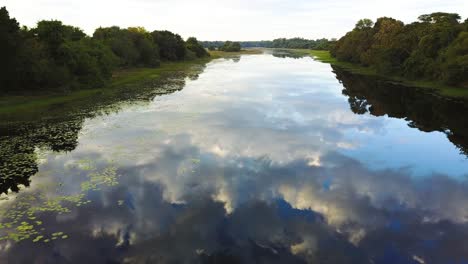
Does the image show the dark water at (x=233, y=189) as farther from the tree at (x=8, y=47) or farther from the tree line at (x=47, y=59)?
the tree line at (x=47, y=59)

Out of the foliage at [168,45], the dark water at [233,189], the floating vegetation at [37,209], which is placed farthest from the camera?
the foliage at [168,45]

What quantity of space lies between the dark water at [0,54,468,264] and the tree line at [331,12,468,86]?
2125cm

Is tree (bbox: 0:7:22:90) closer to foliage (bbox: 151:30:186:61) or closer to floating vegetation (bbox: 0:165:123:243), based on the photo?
floating vegetation (bbox: 0:165:123:243)

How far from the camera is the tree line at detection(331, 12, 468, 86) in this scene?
179ft

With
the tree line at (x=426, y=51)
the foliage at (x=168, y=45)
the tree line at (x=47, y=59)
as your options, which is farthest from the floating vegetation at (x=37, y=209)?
the foliage at (x=168, y=45)

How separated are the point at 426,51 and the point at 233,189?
60.5 metres

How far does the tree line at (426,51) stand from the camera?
A: 179 feet

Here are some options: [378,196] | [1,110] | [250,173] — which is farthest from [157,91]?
[378,196]

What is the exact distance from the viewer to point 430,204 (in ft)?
62.0

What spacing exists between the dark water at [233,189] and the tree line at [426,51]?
21.3m

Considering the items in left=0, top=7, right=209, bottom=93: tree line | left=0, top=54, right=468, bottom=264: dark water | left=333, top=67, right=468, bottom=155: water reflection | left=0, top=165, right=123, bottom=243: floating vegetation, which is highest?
left=0, top=7, right=209, bottom=93: tree line

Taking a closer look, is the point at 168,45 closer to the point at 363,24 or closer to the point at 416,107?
the point at 363,24

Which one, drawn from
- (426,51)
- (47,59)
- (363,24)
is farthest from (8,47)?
(363,24)

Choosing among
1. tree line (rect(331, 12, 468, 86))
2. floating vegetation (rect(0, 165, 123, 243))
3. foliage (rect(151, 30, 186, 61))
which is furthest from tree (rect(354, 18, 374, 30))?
floating vegetation (rect(0, 165, 123, 243))
